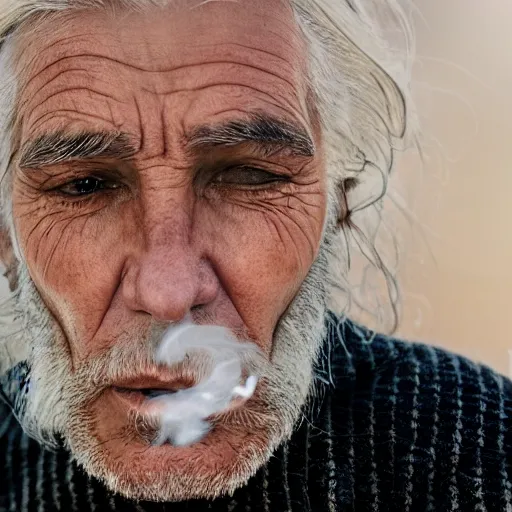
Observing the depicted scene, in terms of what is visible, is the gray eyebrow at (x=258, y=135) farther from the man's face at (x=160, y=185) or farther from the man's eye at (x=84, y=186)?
the man's eye at (x=84, y=186)

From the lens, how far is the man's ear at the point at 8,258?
1.55 m

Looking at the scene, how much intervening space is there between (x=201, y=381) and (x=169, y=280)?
0.63 feet

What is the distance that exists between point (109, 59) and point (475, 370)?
1004 mm

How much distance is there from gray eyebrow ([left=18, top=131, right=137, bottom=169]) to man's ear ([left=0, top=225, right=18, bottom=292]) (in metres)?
0.32

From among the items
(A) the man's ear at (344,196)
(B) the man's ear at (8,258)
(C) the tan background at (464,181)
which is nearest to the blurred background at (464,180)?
(C) the tan background at (464,181)

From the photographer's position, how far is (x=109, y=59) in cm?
124

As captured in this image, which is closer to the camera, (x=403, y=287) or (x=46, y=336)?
(x=46, y=336)

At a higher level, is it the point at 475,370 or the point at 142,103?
the point at 142,103

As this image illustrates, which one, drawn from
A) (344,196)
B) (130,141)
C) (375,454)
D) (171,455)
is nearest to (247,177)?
(130,141)

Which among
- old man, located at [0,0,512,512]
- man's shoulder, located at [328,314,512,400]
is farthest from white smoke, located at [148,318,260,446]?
man's shoulder, located at [328,314,512,400]

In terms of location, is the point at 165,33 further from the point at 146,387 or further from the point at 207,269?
the point at 146,387

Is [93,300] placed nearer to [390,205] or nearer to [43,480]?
[43,480]

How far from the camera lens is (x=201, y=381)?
125 centimetres

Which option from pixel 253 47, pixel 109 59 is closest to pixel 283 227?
pixel 253 47
